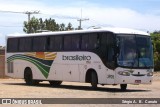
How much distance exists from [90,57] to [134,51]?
2.57m

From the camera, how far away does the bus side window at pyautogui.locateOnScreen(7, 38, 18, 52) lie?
3288cm

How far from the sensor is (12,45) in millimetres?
33344


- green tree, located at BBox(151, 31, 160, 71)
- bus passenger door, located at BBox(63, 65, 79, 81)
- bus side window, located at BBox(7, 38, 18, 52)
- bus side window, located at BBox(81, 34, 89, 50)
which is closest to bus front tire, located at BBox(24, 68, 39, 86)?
bus side window, located at BBox(7, 38, 18, 52)

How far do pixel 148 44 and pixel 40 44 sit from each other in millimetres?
7872

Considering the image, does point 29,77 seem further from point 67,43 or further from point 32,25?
point 32,25

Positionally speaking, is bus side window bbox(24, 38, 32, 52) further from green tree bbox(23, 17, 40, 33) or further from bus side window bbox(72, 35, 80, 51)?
green tree bbox(23, 17, 40, 33)

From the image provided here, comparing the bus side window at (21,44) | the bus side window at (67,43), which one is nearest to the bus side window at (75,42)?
the bus side window at (67,43)

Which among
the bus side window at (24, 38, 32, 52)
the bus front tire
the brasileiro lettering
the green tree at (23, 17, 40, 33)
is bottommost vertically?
the bus front tire

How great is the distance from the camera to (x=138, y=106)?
16.6 m

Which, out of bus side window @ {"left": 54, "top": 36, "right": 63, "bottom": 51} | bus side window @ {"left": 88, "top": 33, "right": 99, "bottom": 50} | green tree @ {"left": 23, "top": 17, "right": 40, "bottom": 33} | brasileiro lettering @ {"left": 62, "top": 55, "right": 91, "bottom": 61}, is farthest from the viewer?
green tree @ {"left": 23, "top": 17, "right": 40, "bottom": 33}

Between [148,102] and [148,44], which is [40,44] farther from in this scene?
[148,102]

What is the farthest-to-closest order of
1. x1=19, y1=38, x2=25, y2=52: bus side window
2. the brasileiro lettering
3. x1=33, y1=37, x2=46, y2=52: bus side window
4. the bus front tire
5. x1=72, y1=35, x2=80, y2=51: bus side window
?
x1=19, y1=38, x2=25, y2=52: bus side window → the bus front tire → x1=33, y1=37, x2=46, y2=52: bus side window → x1=72, y1=35, x2=80, y2=51: bus side window → the brasileiro lettering

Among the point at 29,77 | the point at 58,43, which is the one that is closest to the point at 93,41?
the point at 58,43

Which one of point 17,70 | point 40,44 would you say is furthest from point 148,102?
point 17,70
